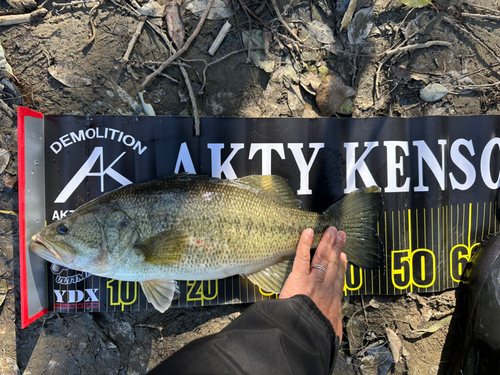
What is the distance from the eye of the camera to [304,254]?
2.40m

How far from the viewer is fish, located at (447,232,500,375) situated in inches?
103

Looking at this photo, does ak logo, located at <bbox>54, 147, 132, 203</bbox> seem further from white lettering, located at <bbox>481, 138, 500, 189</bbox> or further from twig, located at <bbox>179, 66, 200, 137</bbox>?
white lettering, located at <bbox>481, 138, 500, 189</bbox>

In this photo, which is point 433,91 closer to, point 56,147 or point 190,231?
point 190,231

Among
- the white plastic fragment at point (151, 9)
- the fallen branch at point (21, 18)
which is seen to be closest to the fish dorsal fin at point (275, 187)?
the white plastic fragment at point (151, 9)

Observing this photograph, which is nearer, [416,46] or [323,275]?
[323,275]

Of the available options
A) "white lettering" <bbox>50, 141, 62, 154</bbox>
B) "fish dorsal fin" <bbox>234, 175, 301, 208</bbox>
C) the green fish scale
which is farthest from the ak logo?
"fish dorsal fin" <bbox>234, 175, 301, 208</bbox>

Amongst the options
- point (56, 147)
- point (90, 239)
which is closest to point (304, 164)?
point (90, 239)

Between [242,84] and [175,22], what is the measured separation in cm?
78

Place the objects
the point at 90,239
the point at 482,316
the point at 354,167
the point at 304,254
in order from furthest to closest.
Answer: the point at 354,167 → the point at 482,316 → the point at 304,254 → the point at 90,239

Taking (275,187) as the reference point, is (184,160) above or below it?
above

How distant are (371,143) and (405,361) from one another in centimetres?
199

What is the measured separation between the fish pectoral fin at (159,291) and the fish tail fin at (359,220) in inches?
56.1

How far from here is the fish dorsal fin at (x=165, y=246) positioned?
2.28 m

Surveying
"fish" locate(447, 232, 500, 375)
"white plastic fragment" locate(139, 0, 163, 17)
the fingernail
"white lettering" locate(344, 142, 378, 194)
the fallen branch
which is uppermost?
"white plastic fragment" locate(139, 0, 163, 17)
